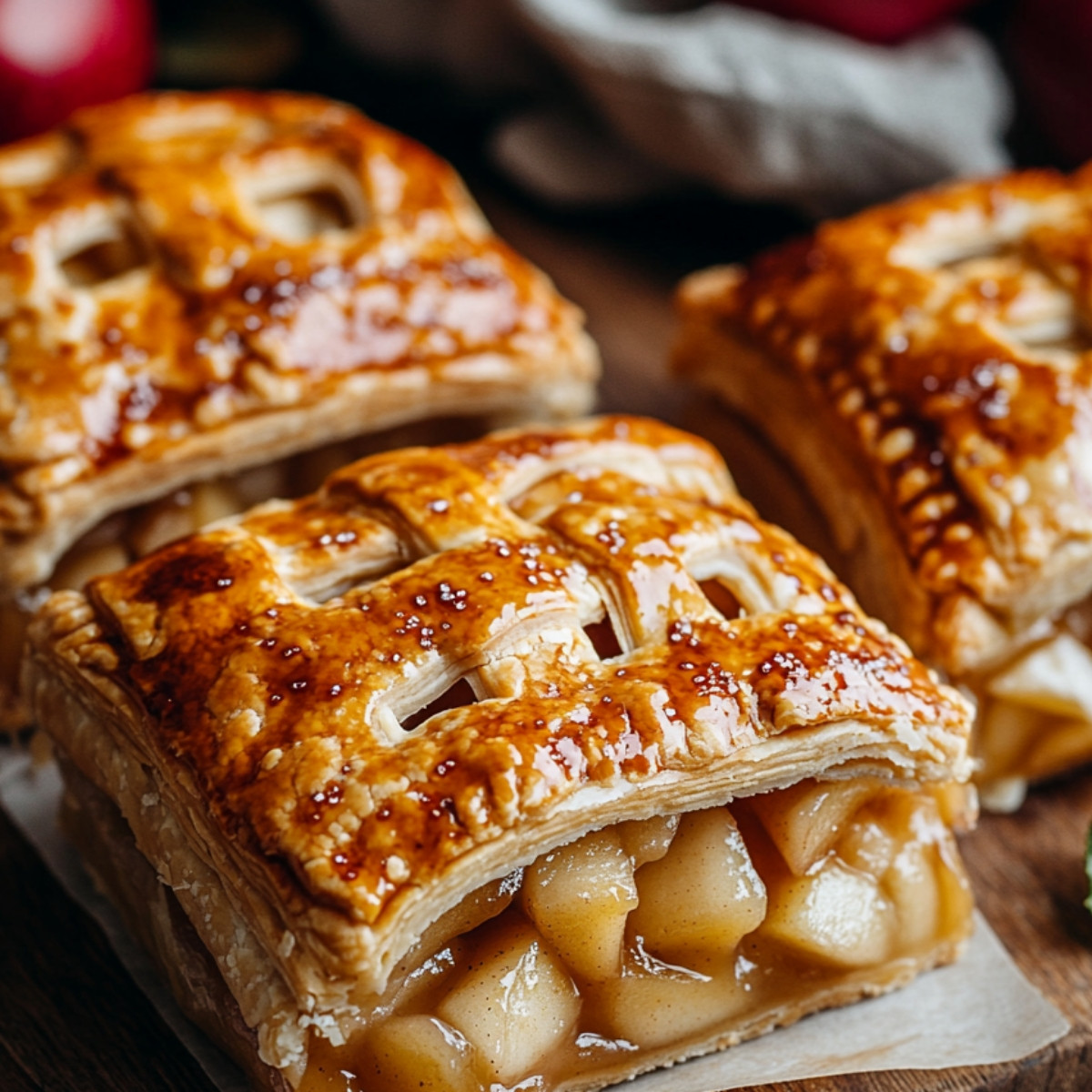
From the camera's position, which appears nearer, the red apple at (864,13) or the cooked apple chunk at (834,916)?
the cooked apple chunk at (834,916)

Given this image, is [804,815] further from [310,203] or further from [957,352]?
[310,203]

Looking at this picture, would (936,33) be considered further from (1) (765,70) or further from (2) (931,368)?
(2) (931,368)

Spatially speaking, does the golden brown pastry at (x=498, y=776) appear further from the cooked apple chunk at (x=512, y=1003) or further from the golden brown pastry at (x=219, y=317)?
the golden brown pastry at (x=219, y=317)

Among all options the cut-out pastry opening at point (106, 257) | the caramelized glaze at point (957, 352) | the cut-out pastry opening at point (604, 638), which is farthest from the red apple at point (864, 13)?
the cut-out pastry opening at point (604, 638)

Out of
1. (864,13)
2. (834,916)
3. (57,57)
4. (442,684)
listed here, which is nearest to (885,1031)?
(834,916)

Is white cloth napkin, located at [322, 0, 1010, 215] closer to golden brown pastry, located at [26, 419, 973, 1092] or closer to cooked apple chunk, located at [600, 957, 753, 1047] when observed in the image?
golden brown pastry, located at [26, 419, 973, 1092]

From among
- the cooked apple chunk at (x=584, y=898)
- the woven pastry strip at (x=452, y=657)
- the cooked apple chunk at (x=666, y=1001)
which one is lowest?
the cooked apple chunk at (x=666, y=1001)

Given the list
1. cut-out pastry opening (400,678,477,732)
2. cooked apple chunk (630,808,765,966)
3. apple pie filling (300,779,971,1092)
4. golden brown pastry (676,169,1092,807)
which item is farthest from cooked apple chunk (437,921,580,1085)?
golden brown pastry (676,169,1092,807)
